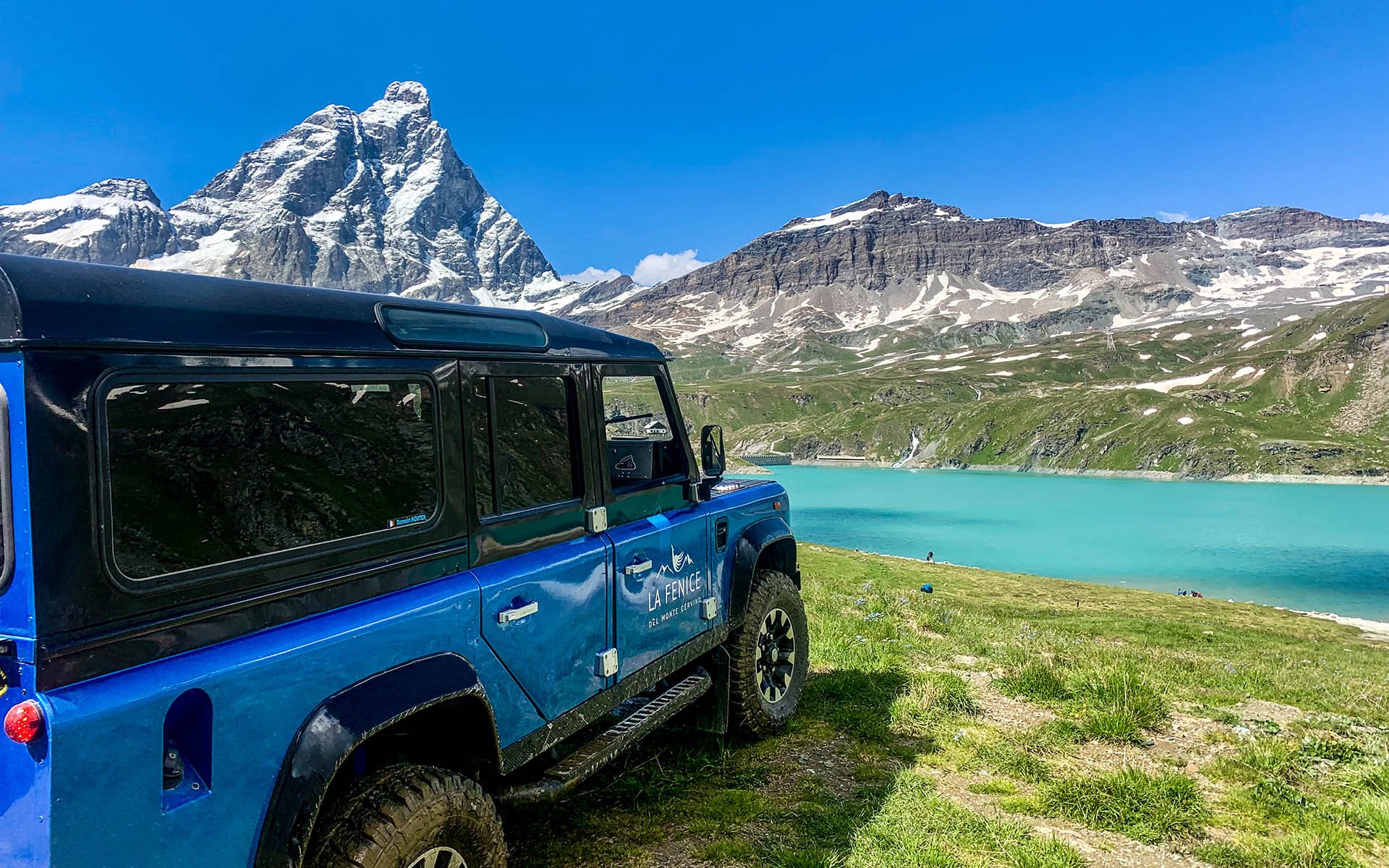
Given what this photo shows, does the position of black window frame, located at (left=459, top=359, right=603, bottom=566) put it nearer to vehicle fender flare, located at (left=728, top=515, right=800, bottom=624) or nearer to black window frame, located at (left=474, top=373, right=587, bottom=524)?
black window frame, located at (left=474, top=373, right=587, bottom=524)

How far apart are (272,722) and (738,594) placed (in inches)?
179

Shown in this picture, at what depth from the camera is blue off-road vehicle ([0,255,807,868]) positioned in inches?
104

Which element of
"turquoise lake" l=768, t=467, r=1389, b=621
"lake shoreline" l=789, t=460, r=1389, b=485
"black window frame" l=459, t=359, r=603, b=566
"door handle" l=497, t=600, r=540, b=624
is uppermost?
"black window frame" l=459, t=359, r=603, b=566

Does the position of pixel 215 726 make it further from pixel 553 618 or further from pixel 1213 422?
pixel 1213 422

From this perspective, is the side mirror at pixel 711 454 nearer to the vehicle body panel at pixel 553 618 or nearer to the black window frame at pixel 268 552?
the vehicle body panel at pixel 553 618

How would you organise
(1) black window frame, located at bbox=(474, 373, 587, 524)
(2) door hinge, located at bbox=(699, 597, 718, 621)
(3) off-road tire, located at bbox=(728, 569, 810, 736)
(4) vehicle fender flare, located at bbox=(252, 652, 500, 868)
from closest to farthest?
(4) vehicle fender flare, located at bbox=(252, 652, 500, 868)
(1) black window frame, located at bbox=(474, 373, 587, 524)
(2) door hinge, located at bbox=(699, 597, 718, 621)
(3) off-road tire, located at bbox=(728, 569, 810, 736)

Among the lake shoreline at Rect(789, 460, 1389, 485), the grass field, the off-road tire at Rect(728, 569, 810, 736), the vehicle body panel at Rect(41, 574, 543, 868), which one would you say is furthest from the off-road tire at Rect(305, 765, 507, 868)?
the lake shoreline at Rect(789, 460, 1389, 485)

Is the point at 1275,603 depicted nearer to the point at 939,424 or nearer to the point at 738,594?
the point at 738,594

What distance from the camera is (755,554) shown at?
734cm

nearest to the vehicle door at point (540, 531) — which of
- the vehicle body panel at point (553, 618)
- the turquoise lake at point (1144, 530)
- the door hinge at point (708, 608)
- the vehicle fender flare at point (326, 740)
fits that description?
the vehicle body panel at point (553, 618)

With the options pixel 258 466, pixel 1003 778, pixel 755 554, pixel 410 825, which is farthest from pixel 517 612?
pixel 1003 778

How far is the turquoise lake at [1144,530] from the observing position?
7025 centimetres

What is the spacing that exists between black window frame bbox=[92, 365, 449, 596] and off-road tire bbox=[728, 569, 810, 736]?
151 inches

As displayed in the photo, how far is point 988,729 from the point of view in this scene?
7.89 m
